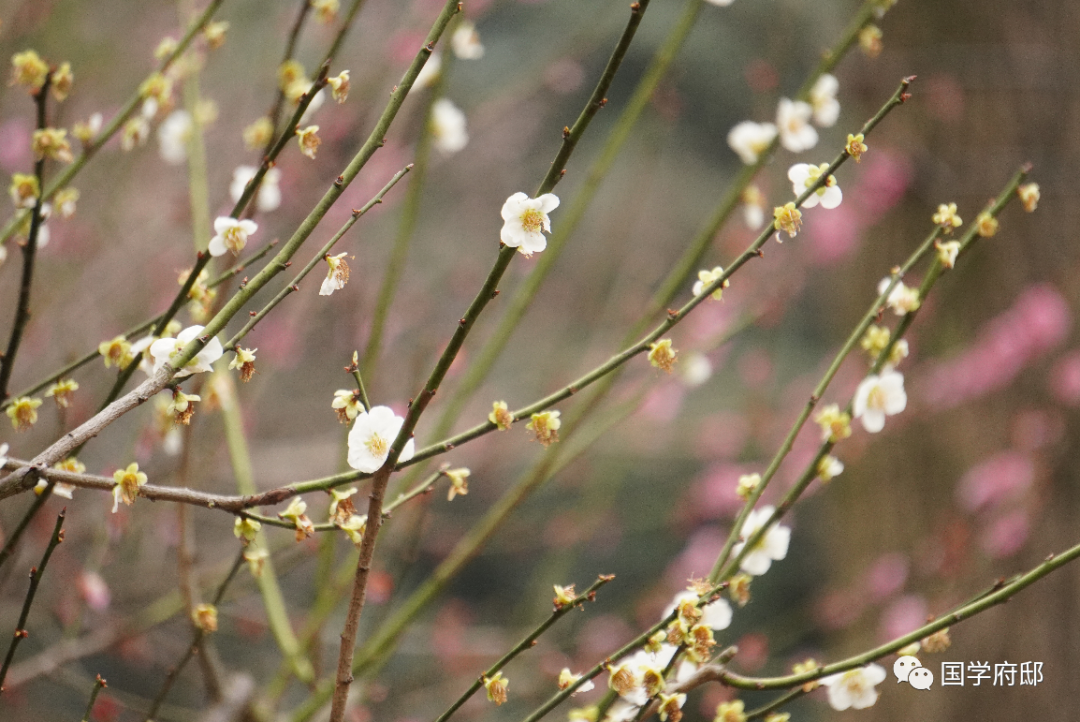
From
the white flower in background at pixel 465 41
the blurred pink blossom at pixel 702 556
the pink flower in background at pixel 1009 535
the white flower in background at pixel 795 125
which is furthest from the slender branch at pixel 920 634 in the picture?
the blurred pink blossom at pixel 702 556

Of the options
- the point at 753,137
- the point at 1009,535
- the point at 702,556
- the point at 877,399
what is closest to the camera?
the point at 877,399

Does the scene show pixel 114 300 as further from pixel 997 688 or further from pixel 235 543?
pixel 997 688

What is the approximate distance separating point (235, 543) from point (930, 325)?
207cm

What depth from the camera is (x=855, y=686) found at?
0.64m

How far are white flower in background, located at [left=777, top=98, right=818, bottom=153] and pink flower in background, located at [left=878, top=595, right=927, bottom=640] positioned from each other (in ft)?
4.16

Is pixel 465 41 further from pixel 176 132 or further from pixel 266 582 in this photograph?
pixel 266 582

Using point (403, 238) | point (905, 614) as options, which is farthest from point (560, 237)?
point (905, 614)

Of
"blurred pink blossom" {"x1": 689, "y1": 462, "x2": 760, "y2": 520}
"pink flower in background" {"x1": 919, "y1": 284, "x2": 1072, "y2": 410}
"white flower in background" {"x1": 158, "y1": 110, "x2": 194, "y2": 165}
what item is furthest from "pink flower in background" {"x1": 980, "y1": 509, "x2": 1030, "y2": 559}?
"white flower in background" {"x1": 158, "y1": 110, "x2": 194, "y2": 165}

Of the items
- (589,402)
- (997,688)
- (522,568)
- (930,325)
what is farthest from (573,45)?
(522,568)

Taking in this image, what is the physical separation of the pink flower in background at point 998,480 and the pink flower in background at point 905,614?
0.79ft

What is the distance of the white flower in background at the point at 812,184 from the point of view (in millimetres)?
594

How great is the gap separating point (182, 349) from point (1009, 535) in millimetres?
1710

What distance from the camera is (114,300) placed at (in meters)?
2.20

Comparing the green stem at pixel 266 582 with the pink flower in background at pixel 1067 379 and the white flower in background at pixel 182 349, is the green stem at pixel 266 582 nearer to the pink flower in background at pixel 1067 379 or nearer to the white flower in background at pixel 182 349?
the white flower in background at pixel 182 349
